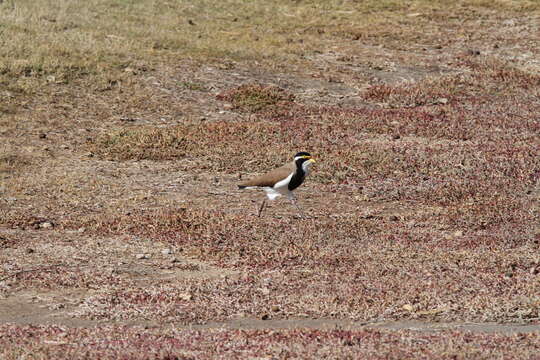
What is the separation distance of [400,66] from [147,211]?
15.1 metres

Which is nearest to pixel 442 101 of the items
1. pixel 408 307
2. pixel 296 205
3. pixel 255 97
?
pixel 255 97

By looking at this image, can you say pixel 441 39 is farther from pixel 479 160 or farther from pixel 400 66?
pixel 479 160

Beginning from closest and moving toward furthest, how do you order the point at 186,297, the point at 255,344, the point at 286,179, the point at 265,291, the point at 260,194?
the point at 255,344
the point at 186,297
the point at 265,291
the point at 286,179
the point at 260,194

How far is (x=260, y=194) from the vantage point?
1916 cm

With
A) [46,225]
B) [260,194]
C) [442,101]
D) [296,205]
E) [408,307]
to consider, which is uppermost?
[408,307]

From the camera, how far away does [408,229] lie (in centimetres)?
1638

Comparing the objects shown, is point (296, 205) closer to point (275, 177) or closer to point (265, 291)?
point (275, 177)

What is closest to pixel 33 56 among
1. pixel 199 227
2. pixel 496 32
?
pixel 199 227

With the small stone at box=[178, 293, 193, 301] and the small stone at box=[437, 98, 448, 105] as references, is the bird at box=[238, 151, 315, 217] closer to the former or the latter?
the small stone at box=[178, 293, 193, 301]

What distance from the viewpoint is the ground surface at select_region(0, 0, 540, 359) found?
39.3 ft

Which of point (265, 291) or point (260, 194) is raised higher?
Result: point (265, 291)

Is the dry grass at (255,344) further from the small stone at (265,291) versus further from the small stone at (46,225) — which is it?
the small stone at (46,225)

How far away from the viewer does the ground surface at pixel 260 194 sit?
39.3 feet

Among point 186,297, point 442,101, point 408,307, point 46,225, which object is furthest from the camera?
point 442,101
